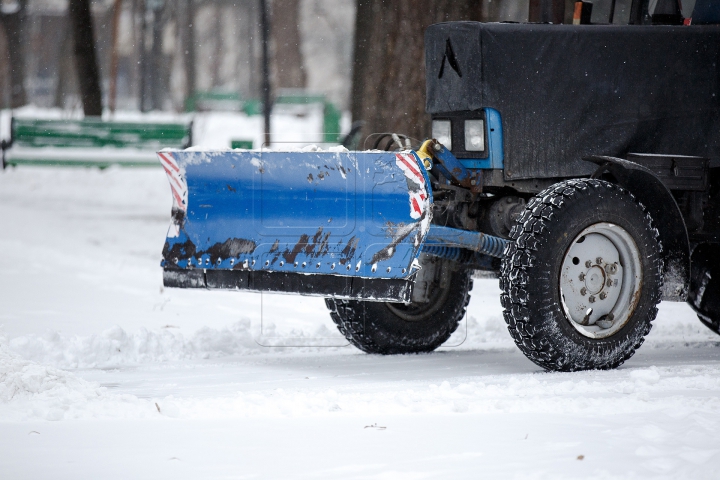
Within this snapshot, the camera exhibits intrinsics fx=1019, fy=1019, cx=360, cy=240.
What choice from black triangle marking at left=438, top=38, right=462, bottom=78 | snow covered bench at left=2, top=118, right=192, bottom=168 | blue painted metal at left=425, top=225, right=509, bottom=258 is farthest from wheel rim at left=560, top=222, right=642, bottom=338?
snow covered bench at left=2, top=118, right=192, bottom=168

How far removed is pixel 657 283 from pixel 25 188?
15744mm

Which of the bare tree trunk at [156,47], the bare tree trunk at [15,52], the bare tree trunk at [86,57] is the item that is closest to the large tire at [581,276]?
the bare tree trunk at [86,57]

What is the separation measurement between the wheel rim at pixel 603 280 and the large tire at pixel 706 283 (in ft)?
4.09

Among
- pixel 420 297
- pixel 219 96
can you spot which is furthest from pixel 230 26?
pixel 420 297

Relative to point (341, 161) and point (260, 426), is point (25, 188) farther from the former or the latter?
point (260, 426)

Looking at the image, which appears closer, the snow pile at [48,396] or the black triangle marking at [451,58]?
the snow pile at [48,396]

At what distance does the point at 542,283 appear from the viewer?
5352 millimetres

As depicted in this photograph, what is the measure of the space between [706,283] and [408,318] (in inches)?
78.9

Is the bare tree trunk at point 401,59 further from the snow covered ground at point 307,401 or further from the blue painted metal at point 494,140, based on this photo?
the blue painted metal at point 494,140

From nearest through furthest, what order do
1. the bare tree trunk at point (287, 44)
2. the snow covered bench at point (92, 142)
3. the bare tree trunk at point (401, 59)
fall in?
1. the bare tree trunk at point (401, 59)
2. the snow covered bench at point (92, 142)
3. the bare tree trunk at point (287, 44)

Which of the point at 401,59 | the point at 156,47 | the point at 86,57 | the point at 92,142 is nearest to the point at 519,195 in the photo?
the point at 401,59

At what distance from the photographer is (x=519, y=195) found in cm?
629

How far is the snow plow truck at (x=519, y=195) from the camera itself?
544 cm

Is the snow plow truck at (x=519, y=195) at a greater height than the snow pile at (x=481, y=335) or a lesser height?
greater
